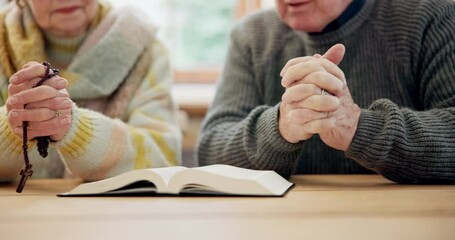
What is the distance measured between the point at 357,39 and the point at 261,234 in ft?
2.82

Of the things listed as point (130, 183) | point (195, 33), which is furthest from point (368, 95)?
point (195, 33)

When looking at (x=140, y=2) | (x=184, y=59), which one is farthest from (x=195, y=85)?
(x=140, y=2)

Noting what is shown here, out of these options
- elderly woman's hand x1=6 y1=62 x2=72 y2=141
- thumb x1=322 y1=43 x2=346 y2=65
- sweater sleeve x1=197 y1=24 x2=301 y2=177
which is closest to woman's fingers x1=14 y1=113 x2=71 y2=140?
elderly woman's hand x1=6 y1=62 x2=72 y2=141

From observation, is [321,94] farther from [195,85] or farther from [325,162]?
[195,85]

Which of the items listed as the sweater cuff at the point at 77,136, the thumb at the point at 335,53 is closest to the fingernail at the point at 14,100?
the sweater cuff at the point at 77,136

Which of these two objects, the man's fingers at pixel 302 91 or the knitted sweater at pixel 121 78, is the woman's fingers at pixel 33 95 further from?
the man's fingers at pixel 302 91

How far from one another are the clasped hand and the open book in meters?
0.11

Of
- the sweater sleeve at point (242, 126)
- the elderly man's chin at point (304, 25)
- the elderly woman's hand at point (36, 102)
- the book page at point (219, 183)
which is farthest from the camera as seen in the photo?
the elderly man's chin at point (304, 25)

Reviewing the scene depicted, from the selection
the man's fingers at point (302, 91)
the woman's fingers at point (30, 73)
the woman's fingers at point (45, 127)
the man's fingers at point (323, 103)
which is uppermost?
the woman's fingers at point (30, 73)

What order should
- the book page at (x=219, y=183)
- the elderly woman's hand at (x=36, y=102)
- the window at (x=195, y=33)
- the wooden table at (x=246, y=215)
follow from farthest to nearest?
the window at (x=195, y=33) < the elderly woman's hand at (x=36, y=102) < the book page at (x=219, y=183) < the wooden table at (x=246, y=215)

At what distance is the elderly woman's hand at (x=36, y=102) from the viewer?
1264mm

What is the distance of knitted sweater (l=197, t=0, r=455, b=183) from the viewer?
132cm

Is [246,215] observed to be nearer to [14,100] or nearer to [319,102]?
[319,102]

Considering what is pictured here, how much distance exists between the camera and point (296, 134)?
129cm
